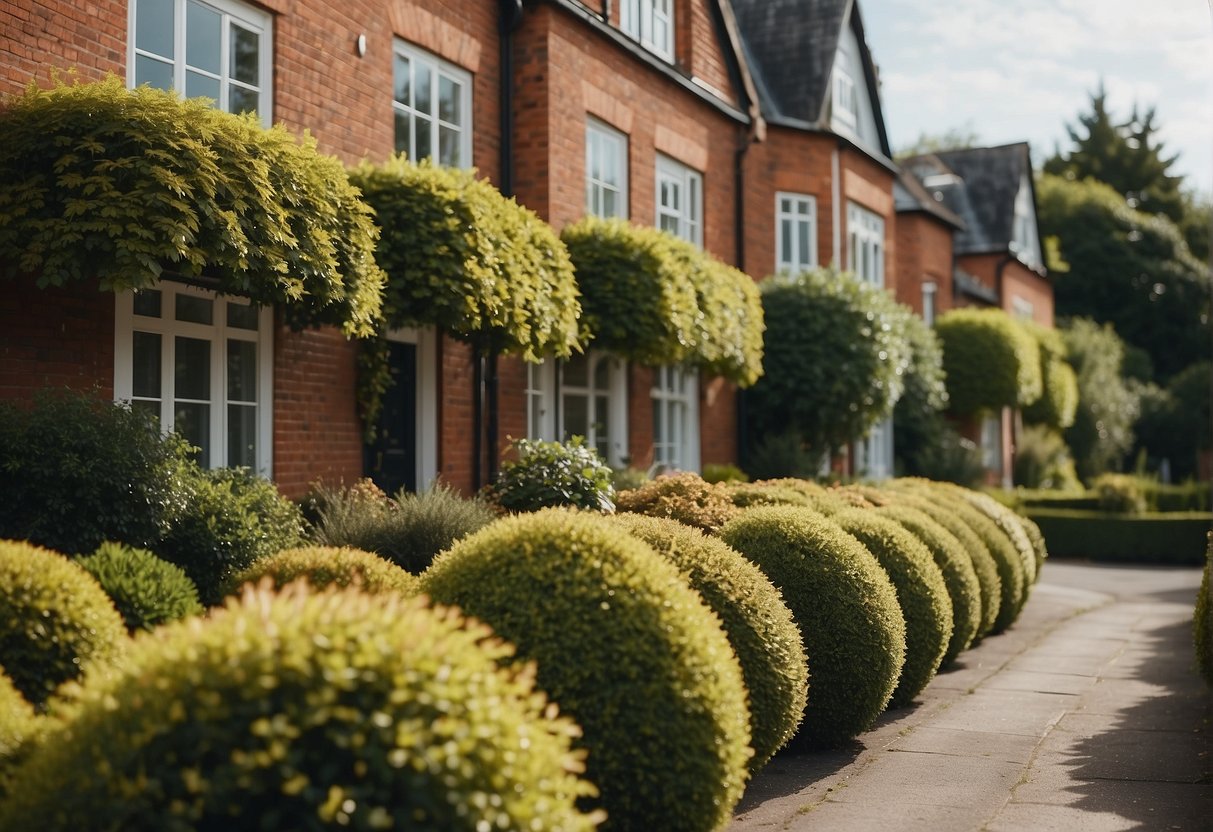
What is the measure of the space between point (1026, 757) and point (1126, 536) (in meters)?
18.6

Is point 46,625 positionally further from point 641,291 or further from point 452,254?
point 641,291

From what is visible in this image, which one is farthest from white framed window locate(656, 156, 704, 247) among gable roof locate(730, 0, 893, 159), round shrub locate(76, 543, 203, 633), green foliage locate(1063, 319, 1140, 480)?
green foliage locate(1063, 319, 1140, 480)

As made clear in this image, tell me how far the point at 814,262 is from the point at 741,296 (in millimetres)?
5466

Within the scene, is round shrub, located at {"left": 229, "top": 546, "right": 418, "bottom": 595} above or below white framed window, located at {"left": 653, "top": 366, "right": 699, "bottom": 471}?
below

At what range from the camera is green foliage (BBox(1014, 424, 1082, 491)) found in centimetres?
3284

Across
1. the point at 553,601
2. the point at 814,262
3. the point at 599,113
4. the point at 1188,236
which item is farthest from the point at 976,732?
the point at 1188,236

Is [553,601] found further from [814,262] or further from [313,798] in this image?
[814,262]

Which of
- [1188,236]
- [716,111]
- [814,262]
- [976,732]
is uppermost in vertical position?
[1188,236]

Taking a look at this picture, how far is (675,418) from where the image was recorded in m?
17.3

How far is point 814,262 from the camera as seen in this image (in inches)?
830

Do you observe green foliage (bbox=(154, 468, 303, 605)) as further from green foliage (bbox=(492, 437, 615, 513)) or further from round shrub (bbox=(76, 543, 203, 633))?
green foliage (bbox=(492, 437, 615, 513))

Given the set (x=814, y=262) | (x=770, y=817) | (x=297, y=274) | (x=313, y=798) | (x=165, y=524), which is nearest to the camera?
(x=313, y=798)

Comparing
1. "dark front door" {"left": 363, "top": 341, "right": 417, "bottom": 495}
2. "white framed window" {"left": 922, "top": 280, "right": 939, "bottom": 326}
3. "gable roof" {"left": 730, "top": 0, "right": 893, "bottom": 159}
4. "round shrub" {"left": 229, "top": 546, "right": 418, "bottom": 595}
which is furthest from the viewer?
"white framed window" {"left": 922, "top": 280, "right": 939, "bottom": 326}

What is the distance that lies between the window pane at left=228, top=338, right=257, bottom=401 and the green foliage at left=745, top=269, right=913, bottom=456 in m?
9.49
